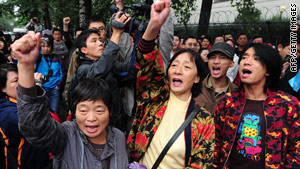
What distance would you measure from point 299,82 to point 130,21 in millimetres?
2324

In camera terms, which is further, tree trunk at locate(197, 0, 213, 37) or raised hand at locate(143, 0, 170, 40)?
tree trunk at locate(197, 0, 213, 37)

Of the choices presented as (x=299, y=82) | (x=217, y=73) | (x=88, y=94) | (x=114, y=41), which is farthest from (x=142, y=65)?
(x=299, y=82)

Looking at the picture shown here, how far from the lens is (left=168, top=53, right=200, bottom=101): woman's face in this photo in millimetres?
1812

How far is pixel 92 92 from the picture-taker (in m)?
1.62

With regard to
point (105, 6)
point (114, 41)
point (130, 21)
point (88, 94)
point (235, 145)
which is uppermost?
point (105, 6)

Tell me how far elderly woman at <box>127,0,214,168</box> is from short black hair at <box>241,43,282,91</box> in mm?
553

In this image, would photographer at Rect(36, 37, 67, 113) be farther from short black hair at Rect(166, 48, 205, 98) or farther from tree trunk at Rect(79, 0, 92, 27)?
tree trunk at Rect(79, 0, 92, 27)

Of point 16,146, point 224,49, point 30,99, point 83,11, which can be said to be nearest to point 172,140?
point 30,99

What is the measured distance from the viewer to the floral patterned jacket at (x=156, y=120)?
167 cm

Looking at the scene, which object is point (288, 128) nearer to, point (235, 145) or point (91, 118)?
point (235, 145)

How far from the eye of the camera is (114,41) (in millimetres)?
2107

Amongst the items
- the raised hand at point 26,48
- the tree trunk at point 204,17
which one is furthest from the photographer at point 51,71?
the tree trunk at point 204,17

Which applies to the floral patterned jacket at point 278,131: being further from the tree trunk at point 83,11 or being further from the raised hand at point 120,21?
the tree trunk at point 83,11

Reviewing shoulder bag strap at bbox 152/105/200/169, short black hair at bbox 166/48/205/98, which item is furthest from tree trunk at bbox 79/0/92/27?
shoulder bag strap at bbox 152/105/200/169
